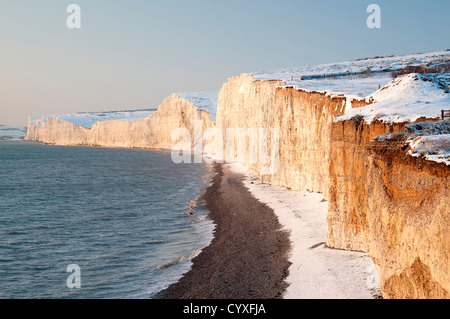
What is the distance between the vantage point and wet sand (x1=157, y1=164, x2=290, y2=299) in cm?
1259

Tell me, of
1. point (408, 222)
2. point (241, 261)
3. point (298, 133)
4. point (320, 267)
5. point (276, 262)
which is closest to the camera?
point (408, 222)

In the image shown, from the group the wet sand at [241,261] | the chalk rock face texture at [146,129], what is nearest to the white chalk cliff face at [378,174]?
the wet sand at [241,261]

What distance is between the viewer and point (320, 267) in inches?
513

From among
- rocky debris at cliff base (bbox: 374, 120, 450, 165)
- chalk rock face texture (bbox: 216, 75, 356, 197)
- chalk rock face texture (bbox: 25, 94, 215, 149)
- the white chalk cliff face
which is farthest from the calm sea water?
chalk rock face texture (bbox: 25, 94, 215, 149)

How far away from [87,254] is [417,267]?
45.9 feet

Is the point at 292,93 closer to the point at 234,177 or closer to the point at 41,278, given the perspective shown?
the point at 234,177

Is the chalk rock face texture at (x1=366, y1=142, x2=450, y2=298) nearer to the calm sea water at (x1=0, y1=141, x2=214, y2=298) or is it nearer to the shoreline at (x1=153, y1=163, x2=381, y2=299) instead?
the shoreline at (x1=153, y1=163, x2=381, y2=299)

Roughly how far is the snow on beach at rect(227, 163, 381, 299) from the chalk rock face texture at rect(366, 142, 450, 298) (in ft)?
8.32

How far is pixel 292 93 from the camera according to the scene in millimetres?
29625

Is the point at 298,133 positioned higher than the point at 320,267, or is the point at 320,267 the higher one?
the point at 298,133

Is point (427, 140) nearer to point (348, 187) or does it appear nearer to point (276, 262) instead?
point (348, 187)

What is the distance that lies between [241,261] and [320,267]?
3.36m

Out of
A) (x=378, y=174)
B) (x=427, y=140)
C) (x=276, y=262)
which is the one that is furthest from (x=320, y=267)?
(x=427, y=140)
